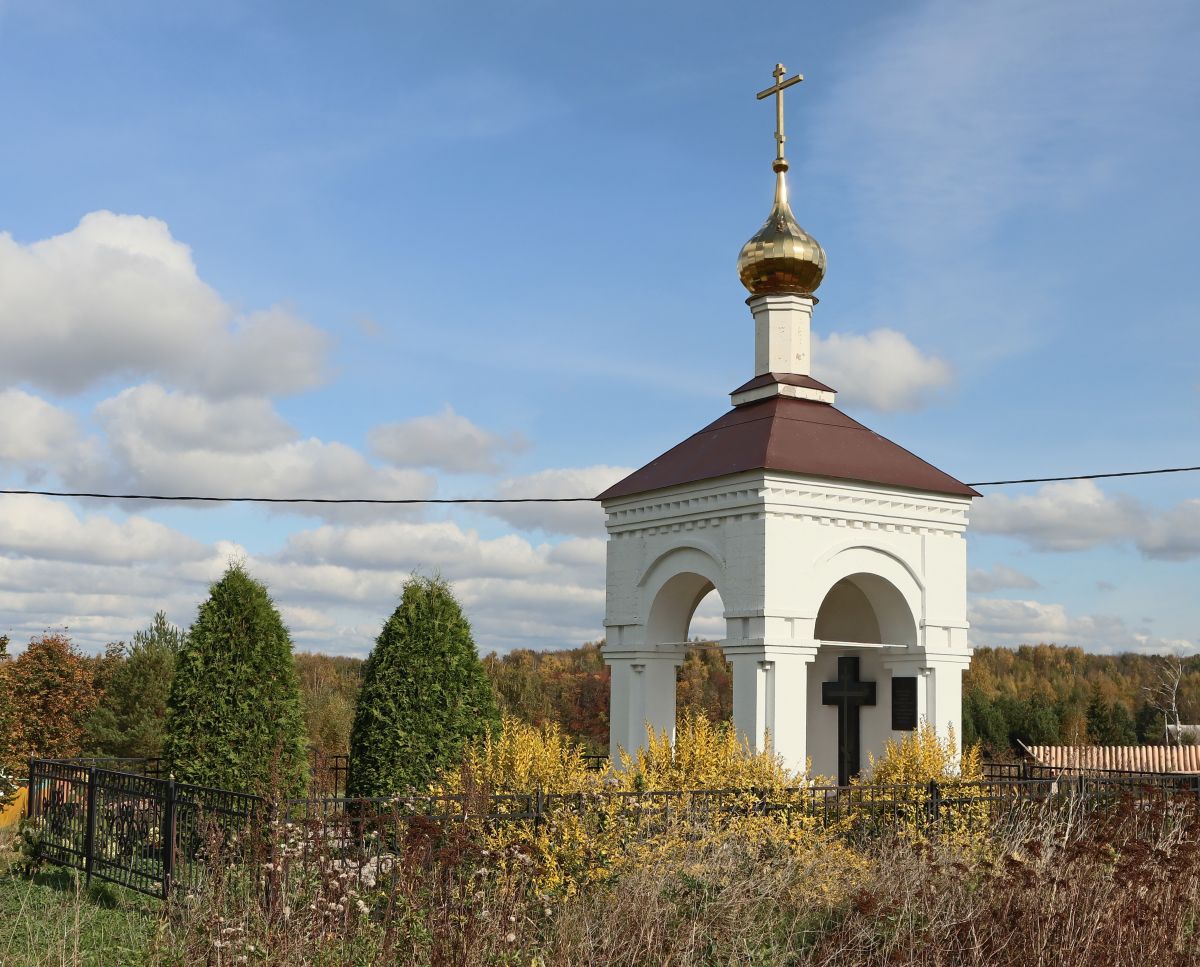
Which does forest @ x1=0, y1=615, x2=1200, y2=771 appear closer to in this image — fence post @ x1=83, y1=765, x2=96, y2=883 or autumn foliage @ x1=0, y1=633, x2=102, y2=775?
autumn foliage @ x1=0, y1=633, x2=102, y2=775

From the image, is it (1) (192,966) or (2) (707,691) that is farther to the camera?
(2) (707,691)

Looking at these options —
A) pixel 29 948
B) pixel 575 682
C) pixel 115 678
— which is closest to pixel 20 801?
pixel 115 678

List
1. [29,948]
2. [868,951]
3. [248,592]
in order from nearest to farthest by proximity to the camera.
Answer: [868,951] → [29,948] → [248,592]

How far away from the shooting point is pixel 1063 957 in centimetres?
710

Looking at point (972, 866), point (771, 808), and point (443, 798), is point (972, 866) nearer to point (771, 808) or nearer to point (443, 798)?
point (771, 808)

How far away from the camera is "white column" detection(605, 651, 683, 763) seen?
14250mm

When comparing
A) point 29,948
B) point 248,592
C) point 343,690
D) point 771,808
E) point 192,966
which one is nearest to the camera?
point 192,966

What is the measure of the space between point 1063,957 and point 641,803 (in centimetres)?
332

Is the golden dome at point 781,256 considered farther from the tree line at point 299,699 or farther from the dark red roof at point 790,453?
the tree line at point 299,699

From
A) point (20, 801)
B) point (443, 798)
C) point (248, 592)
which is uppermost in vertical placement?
point (248, 592)

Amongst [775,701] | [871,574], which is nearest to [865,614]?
[871,574]

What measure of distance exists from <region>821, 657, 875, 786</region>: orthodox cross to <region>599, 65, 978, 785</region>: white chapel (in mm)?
20

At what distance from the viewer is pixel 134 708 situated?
2192 centimetres

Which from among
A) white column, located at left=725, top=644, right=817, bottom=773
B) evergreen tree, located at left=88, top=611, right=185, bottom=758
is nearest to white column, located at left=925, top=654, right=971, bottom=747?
white column, located at left=725, top=644, right=817, bottom=773
